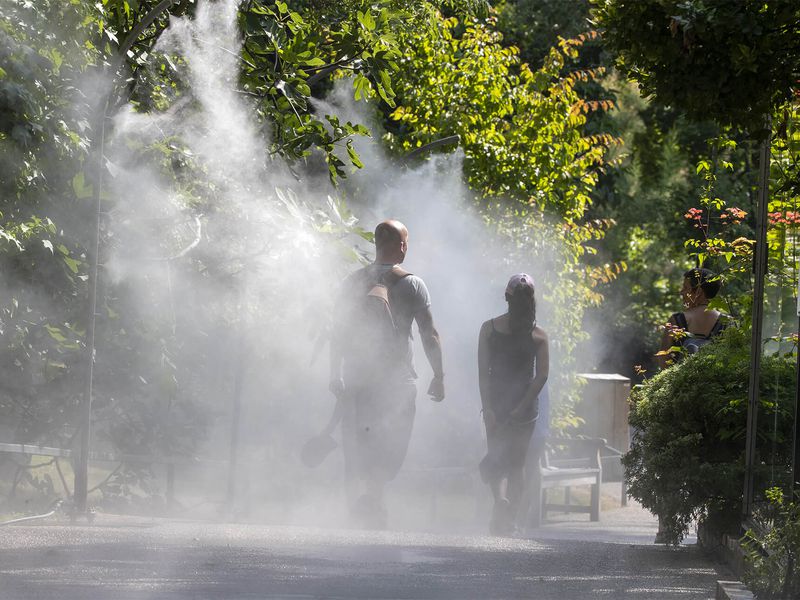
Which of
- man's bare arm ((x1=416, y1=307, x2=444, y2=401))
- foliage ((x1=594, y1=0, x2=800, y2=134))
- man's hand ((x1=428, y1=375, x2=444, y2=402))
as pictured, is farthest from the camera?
man's bare arm ((x1=416, y1=307, x2=444, y2=401))

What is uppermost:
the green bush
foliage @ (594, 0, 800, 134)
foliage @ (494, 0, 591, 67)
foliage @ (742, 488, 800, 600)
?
foliage @ (494, 0, 591, 67)

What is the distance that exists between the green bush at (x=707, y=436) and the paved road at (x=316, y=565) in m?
0.30

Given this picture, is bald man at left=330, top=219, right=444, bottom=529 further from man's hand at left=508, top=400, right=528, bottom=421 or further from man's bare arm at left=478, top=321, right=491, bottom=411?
man's hand at left=508, top=400, right=528, bottom=421

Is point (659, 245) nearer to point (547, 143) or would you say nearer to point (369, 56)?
point (547, 143)

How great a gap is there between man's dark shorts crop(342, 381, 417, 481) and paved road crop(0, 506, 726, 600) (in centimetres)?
86

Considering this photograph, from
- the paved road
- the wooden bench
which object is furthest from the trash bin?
the paved road

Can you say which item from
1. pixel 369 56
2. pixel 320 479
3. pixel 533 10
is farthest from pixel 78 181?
pixel 533 10

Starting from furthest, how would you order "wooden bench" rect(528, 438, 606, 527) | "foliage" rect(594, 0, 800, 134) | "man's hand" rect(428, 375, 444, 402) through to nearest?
"wooden bench" rect(528, 438, 606, 527)
"man's hand" rect(428, 375, 444, 402)
"foliage" rect(594, 0, 800, 134)

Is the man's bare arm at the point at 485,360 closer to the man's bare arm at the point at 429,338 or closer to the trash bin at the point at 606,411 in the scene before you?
the man's bare arm at the point at 429,338

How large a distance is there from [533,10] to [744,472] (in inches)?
597

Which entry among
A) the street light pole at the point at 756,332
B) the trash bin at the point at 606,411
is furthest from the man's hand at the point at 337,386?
the trash bin at the point at 606,411

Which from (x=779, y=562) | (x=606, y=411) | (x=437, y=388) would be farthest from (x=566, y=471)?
(x=779, y=562)

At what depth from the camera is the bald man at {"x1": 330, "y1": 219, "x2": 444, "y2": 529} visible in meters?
9.22

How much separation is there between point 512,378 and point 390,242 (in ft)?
3.71
